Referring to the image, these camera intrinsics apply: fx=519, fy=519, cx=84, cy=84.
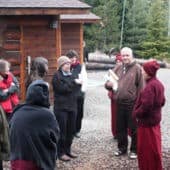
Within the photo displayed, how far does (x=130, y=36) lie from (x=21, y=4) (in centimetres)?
2469

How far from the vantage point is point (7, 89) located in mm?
8359

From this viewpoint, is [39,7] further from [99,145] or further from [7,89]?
[7,89]

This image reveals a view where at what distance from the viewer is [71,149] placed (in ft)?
31.6

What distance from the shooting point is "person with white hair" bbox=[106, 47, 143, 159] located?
8.69 m

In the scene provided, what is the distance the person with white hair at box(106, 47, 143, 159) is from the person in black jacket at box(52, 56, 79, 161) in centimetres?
77

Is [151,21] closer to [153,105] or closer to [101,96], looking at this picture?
[101,96]

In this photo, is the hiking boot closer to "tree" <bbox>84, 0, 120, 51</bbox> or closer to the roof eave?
the roof eave

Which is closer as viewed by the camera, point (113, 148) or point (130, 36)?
point (113, 148)

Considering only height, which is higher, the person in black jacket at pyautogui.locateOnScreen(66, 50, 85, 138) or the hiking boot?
the person in black jacket at pyautogui.locateOnScreen(66, 50, 85, 138)

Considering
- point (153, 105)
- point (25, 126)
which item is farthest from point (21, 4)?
point (25, 126)

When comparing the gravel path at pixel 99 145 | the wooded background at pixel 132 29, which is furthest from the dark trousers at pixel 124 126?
the wooded background at pixel 132 29

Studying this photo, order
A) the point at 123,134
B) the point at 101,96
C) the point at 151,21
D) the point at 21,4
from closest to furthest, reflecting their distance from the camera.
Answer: the point at 123,134 < the point at 21,4 < the point at 101,96 < the point at 151,21

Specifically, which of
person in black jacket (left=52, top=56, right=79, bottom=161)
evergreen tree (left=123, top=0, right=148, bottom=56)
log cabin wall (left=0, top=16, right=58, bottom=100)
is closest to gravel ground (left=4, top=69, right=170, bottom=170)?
person in black jacket (left=52, top=56, right=79, bottom=161)

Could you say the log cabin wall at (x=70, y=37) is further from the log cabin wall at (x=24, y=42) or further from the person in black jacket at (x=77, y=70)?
the person in black jacket at (x=77, y=70)
